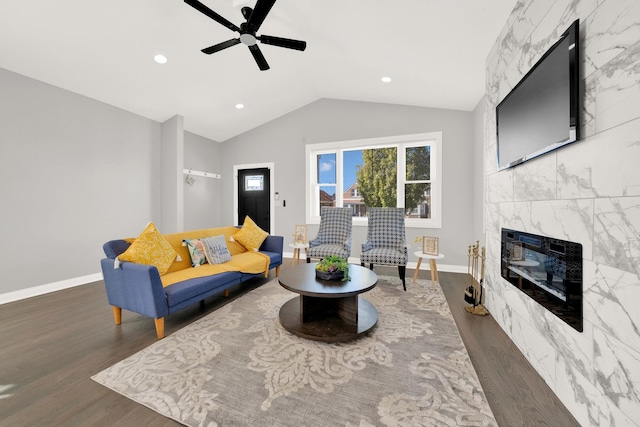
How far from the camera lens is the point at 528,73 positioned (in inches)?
74.6

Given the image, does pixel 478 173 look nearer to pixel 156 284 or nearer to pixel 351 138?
pixel 351 138

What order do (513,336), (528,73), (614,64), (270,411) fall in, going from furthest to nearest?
1. (513,336)
2. (528,73)
3. (270,411)
4. (614,64)

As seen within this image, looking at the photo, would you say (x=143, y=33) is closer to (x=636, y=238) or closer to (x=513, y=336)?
(x=636, y=238)

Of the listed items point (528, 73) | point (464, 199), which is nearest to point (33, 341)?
point (528, 73)

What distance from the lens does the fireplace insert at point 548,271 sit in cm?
143

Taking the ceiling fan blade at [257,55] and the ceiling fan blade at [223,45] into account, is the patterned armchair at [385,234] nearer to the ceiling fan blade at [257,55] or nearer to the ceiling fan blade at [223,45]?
the ceiling fan blade at [257,55]

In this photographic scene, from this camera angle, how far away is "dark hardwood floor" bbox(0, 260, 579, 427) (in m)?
1.40

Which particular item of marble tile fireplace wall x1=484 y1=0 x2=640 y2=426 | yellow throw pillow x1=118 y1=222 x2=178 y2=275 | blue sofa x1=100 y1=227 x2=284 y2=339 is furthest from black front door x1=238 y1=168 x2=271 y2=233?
marble tile fireplace wall x1=484 y1=0 x2=640 y2=426

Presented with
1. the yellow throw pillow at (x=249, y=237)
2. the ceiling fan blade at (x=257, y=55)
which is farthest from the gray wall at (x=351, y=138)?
the ceiling fan blade at (x=257, y=55)

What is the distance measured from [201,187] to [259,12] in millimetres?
4291

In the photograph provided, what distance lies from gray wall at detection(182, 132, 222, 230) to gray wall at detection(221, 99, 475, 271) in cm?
21

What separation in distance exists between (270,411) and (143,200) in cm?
451

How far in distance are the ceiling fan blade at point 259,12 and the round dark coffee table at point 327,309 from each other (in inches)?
93.5

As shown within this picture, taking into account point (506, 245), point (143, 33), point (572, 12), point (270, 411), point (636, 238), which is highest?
point (143, 33)
